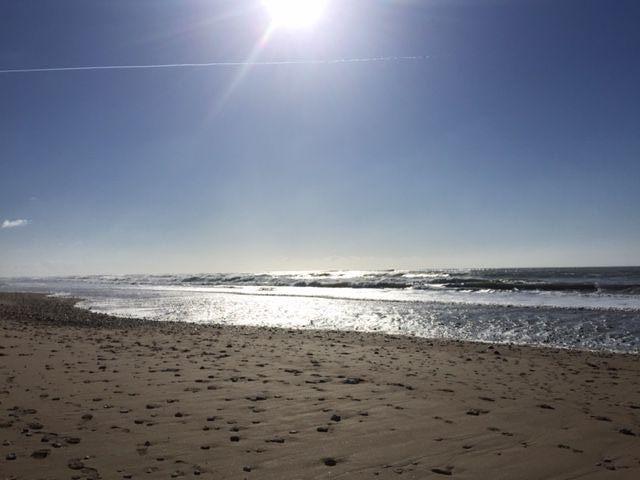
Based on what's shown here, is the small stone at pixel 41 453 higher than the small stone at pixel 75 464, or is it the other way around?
the small stone at pixel 41 453

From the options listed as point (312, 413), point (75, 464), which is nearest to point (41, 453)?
point (75, 464)

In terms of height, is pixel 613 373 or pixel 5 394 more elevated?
pixel 5 394

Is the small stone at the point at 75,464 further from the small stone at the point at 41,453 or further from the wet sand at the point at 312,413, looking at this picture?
the small stone at the point at 41,453

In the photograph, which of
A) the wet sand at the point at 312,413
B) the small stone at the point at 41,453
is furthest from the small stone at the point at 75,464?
the small stone at the point at 41,453

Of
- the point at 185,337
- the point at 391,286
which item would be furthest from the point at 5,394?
the point at 391,286

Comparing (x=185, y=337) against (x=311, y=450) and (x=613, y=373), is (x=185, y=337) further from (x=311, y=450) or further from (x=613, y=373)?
(x=613, y=373)

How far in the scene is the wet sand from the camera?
4.95 meters

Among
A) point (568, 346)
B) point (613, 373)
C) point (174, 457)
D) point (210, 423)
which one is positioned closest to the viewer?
point (174, 457)

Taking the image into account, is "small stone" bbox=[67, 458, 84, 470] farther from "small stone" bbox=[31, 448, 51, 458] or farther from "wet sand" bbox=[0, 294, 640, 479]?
"small stone" bbox=[31, 448, 51, 458]

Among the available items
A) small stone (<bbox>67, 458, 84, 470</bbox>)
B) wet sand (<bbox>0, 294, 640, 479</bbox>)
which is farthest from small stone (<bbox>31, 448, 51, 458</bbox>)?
small stone (<bbox>67, 458, 84, 470</bbox>)

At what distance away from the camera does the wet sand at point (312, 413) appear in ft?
16.2

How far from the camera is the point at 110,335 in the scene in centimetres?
1497

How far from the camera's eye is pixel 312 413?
6.66 metres

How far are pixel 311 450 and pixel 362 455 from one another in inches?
23.6
